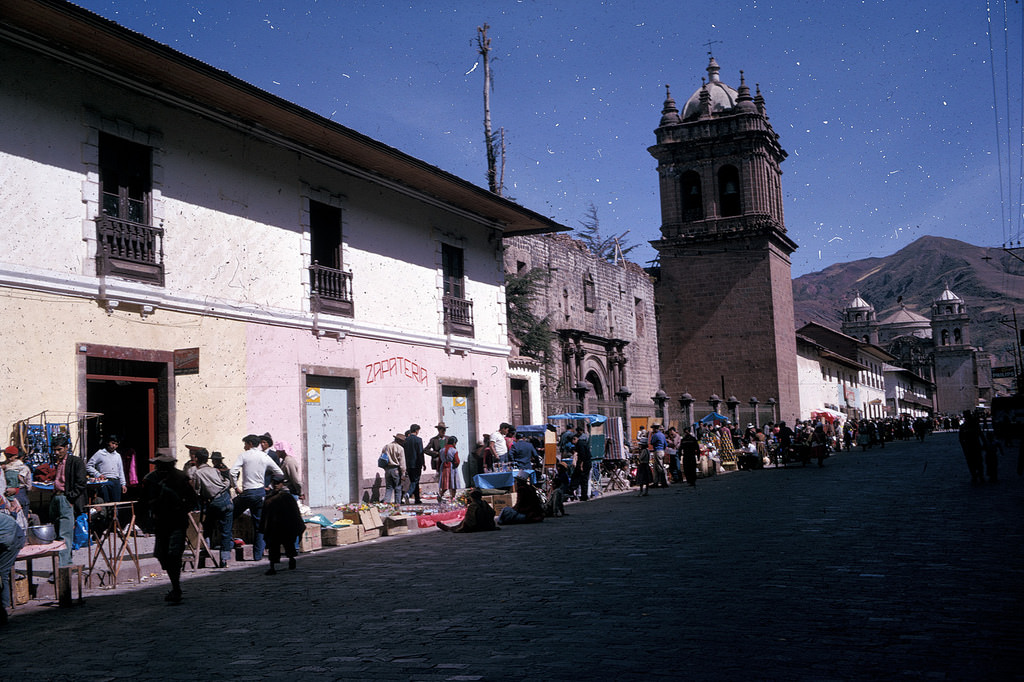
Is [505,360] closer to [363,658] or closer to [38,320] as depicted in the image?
[38,320]

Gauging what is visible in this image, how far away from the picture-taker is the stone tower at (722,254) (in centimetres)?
4544

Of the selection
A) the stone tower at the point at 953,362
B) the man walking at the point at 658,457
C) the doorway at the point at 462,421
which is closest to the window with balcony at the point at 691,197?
the man walking at the point at 658,457

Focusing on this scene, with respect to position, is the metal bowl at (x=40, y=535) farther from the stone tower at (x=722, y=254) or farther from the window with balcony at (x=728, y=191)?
the window with balcony at (x=728, y=191)

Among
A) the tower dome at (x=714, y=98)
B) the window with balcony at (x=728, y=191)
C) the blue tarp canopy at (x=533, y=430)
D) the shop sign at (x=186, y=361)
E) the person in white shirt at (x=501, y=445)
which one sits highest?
the tower dome at (x=714, y=98)

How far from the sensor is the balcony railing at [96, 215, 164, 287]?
531 inches

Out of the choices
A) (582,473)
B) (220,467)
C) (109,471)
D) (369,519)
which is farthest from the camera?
(582,473)

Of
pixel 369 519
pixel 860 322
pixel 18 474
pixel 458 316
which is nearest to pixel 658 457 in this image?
pixel 458 316

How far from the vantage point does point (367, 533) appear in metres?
14.3

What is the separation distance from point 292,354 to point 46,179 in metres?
5.60

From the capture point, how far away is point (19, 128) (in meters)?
12.5

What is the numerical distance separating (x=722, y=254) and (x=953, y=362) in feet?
323

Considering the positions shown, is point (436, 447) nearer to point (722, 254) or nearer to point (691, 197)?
point (722, 254)

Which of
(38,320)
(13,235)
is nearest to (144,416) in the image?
(38,320)

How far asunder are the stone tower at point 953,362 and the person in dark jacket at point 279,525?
13332 centimetres
